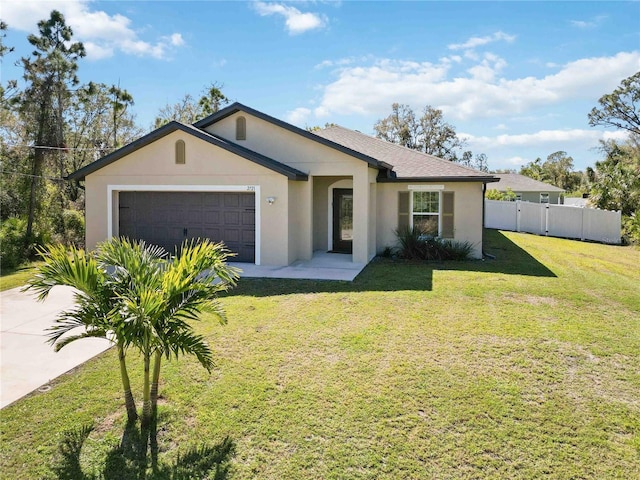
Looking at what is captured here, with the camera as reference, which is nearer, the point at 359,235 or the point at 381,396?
the point at 381,396

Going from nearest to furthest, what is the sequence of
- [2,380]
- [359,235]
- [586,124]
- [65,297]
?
[2,380] → [65,297] → [359,235] → [586,124]

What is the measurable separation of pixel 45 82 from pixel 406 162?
46.5ft

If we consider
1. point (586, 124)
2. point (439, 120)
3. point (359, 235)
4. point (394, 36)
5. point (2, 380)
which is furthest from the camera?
point (439, 120)

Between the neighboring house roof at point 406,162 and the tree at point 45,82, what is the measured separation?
396 inches

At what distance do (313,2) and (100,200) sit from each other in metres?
9.52

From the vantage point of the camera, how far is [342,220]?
16.4 metres

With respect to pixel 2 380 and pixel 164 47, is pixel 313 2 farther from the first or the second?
pixel 2 380

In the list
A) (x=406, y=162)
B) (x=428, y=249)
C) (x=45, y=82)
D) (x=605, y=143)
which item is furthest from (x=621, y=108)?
(x=45, y=82)

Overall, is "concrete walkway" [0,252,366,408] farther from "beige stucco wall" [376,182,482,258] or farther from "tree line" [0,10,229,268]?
"tree line" [0,10,229,268]

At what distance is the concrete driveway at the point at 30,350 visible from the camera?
5.61 m

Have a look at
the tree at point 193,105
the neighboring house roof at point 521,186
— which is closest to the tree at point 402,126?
the neighboring house roof at point 521,186

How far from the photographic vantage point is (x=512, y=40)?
48.0 feet

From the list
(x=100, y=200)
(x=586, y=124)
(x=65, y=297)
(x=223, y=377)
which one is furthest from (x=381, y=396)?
(x=586, y=124)

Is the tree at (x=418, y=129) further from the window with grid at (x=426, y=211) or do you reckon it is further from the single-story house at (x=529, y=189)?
the window with grid at (x=426, y=211)
